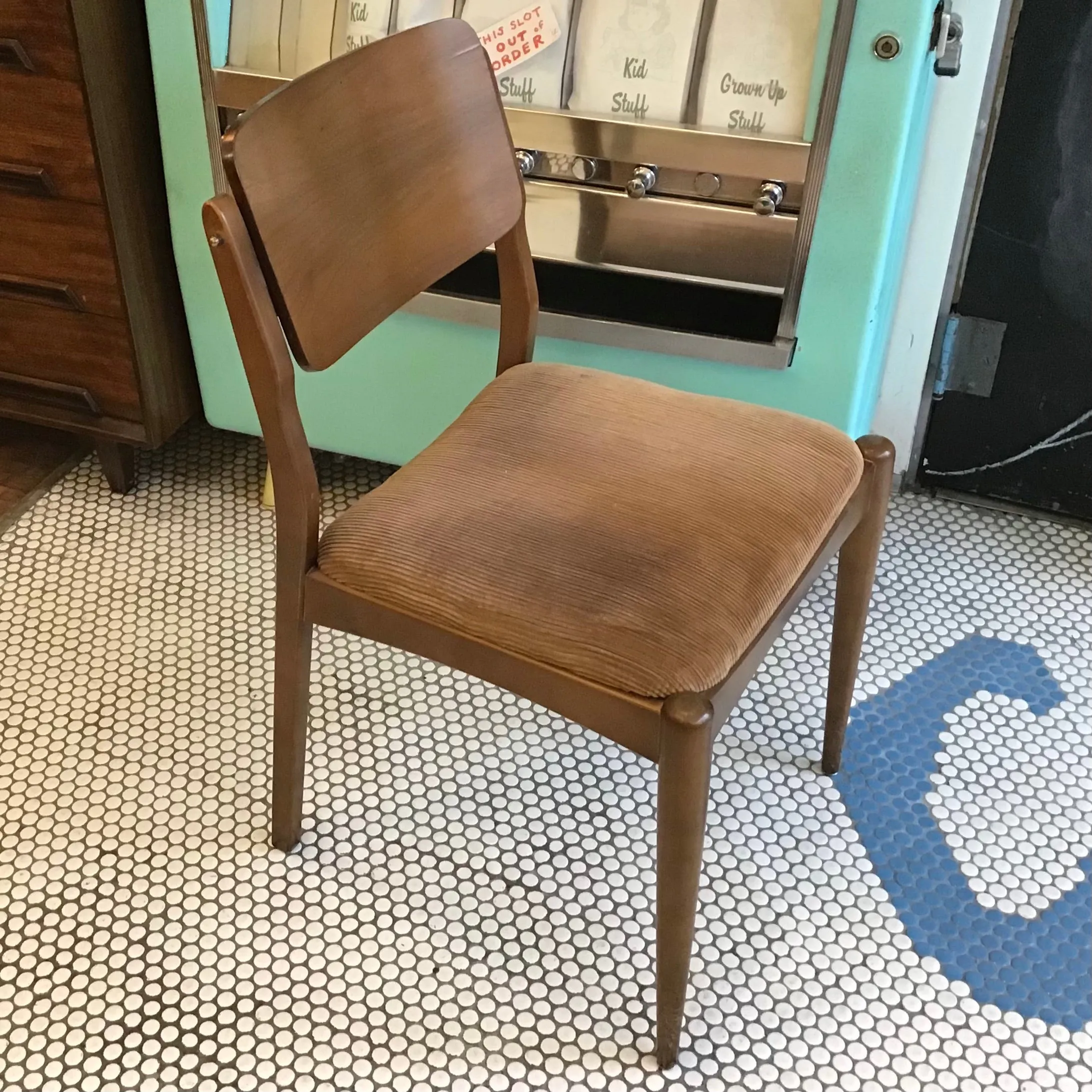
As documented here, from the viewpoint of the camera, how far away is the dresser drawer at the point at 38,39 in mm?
1299

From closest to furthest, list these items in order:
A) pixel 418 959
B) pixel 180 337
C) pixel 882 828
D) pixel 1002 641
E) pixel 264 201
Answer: pixel 264 201 < pixel 418 959 < pixel 882 828 < pixel 1002 641 < pixel 180 337

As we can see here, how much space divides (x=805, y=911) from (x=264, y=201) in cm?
87

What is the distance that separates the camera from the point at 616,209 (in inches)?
52.6

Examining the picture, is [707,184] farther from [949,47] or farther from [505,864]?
[505,864]

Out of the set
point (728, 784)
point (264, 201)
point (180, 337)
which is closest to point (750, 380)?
point (728, 784)

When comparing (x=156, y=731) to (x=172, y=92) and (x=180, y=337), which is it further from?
(x=172, y=92)

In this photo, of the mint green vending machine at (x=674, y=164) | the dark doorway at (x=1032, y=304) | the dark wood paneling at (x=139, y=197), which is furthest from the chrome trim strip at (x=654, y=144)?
the dark doorway at (x=1032, y=304)

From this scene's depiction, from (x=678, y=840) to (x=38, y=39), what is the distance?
118 cm

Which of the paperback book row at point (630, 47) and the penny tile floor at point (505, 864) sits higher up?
the paperback book row at point (630, 47)

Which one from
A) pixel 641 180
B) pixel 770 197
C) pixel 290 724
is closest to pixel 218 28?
pixel 641 180

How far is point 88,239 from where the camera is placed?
1.47m

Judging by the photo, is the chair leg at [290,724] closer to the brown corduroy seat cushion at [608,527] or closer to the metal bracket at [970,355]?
the brown corduroy seat cushion at [608,527]

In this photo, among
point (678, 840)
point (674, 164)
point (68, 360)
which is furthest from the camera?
point (68, 360)

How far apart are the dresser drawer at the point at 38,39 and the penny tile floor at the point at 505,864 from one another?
66 centimetres
